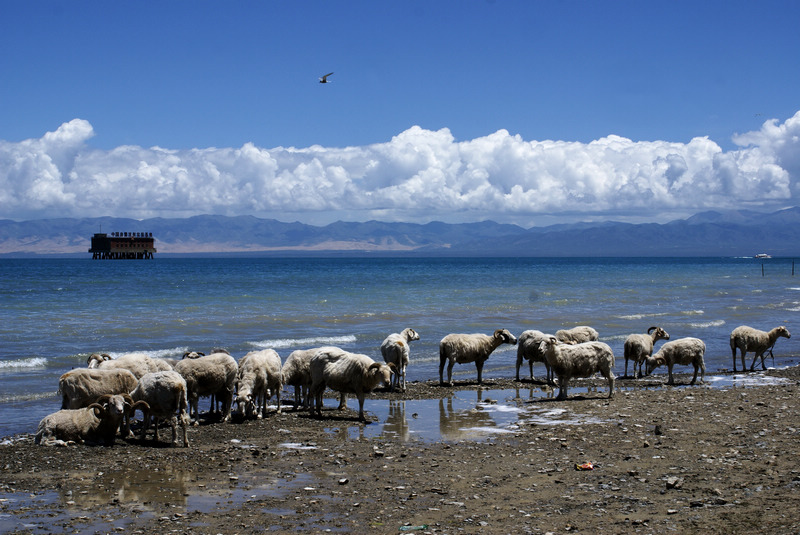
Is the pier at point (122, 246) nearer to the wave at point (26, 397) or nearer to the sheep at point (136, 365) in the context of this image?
the wave at point (26, 397)

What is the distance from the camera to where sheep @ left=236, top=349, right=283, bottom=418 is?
51.2ft

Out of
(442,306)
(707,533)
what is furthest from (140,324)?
(707,533)

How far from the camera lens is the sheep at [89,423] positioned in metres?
13.1

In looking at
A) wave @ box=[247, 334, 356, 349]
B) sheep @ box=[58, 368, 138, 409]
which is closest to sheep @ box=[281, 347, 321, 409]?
sheep @ box=[58, 368, 138, 409]

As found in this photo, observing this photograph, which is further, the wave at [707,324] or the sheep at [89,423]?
the wave at [707,324]

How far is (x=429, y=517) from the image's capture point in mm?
9117

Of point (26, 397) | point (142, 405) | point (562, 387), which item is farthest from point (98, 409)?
point (562, 387)

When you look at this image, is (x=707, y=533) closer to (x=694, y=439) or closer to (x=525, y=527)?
(x=525, y=527)

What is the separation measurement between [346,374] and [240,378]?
7.24 feet

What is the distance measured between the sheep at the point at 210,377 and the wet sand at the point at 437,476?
72 centimetres

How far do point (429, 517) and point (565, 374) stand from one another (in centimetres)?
966

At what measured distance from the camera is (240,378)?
52.5ft

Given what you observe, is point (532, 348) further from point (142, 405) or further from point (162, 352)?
point (162, 352)

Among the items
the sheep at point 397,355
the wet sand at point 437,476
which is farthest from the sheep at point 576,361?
the sheep at point 397,355
